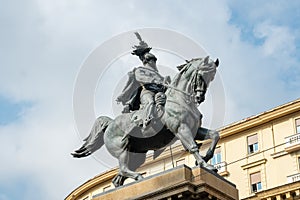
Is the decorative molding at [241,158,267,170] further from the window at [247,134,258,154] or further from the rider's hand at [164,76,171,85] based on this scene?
the rider's hand at [164,76,171,85]

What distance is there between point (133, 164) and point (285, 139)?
37.9m

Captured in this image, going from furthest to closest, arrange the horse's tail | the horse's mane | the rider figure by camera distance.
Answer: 1. the horse's tail
2. the rider figure
3. the horse's mane

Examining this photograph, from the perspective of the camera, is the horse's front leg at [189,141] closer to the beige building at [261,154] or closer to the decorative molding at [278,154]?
the beige building at [261,154]

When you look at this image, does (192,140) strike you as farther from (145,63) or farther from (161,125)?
(145,63)

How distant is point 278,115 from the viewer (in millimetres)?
55375

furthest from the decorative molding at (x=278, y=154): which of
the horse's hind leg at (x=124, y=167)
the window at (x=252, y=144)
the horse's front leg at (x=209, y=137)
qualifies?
the horse's front leg at (x=209, y=137)

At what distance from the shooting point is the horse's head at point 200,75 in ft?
56.5

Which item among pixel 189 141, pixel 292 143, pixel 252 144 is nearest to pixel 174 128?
pixel 189 141

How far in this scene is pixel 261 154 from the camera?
56.0 meters

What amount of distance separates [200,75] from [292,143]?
38.3m

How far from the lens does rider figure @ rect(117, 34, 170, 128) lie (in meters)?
17.8

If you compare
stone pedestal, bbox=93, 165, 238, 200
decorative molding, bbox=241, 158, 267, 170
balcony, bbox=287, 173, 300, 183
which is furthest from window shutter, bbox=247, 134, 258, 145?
stone pedestal, bbox=93, 165, 238, 200

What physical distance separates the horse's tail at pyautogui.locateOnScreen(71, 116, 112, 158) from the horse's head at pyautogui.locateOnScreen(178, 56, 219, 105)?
9.24 ft

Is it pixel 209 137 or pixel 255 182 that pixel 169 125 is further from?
pixel 255 182
